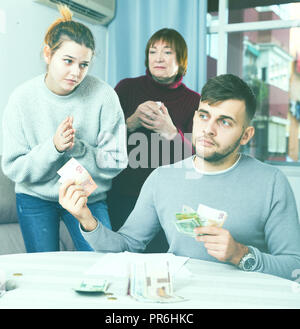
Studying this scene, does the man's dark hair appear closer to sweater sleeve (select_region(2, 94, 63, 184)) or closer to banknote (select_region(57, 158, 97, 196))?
banknote (select_region(57, 158, 97, 196))

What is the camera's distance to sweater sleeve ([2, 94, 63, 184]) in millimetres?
2045

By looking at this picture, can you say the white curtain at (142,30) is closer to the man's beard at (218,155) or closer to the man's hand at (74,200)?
the man's beard at (218,155)

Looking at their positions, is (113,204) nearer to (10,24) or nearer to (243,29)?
(10,24)

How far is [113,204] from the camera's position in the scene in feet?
8.39

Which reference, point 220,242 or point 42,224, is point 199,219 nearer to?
point 220,242

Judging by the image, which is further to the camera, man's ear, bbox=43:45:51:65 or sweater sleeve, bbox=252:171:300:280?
man's ear, bbox=43:45:51:65

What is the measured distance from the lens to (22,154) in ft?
6.84

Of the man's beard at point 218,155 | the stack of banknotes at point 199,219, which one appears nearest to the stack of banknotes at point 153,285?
the stack of banknotes at point 199,219

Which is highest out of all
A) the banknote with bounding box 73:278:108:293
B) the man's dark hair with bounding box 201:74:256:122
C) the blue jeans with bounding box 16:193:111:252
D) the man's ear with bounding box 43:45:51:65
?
the man's ear with bounding box 43:45:51:65

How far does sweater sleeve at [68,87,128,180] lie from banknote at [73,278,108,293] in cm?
112

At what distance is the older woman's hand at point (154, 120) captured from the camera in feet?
8.16

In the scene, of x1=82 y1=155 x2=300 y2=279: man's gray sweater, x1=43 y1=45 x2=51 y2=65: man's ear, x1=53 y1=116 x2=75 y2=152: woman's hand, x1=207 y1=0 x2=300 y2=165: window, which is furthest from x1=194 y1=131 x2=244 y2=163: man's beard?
x1=207 y1=0 x2=300 y2=165: window
